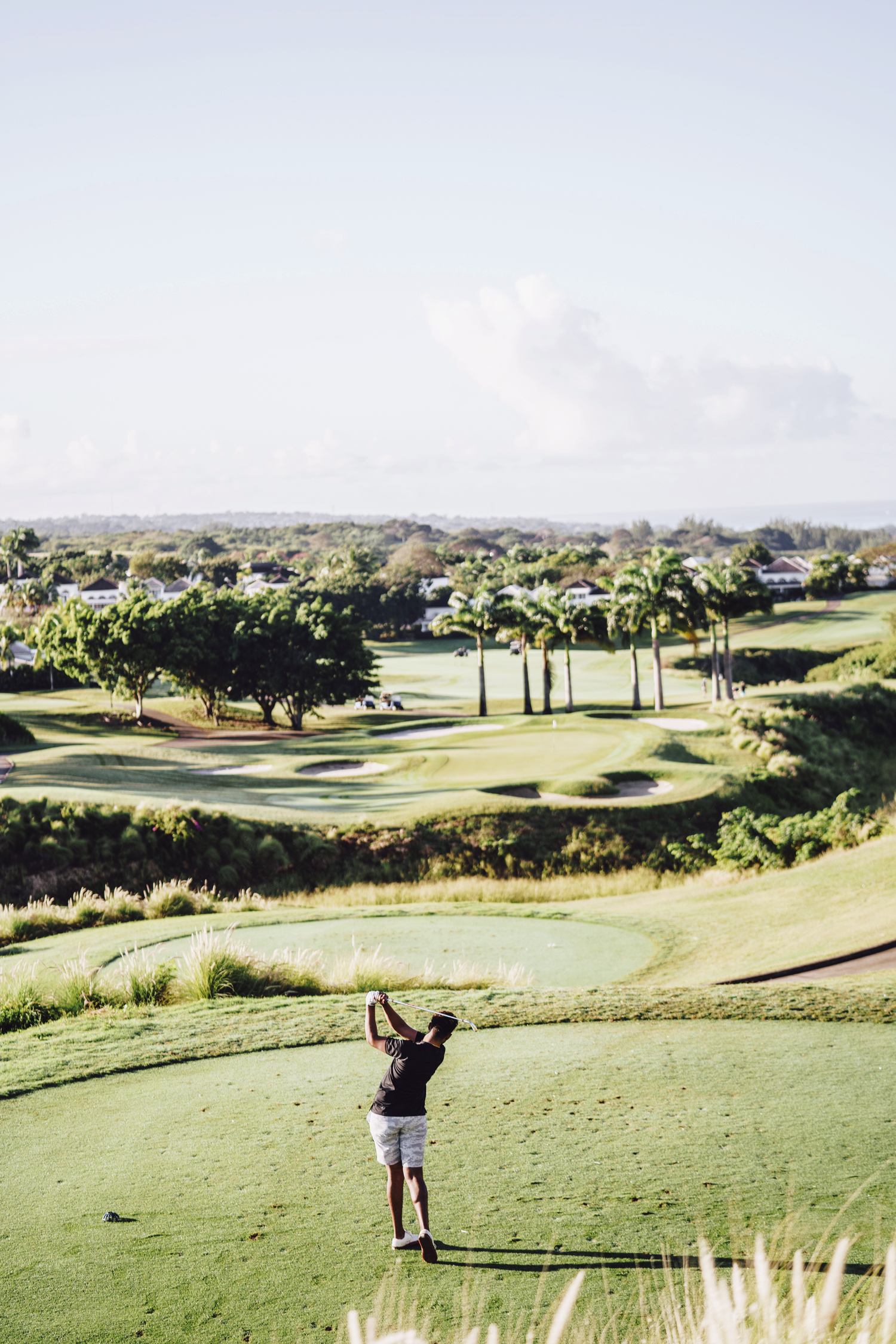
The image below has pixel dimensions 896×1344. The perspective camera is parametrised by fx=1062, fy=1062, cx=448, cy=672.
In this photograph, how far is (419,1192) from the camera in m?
6.43

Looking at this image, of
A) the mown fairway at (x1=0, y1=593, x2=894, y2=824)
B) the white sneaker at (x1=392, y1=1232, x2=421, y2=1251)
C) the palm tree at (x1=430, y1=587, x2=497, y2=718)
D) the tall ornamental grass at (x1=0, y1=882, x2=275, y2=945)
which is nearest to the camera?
the white sneaker at (x1=392, y1=1232, x2=421, y2=1251)

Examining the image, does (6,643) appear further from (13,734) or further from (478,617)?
(478,617)

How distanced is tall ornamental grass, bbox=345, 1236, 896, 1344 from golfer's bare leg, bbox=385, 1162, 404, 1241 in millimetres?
447

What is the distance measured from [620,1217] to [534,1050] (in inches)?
155

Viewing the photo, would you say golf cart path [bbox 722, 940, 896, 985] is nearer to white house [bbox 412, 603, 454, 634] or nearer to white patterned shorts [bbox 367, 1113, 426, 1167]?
white patterned shorts [bbox 367, 1113, 426, 1167]

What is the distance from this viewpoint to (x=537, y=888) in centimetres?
2561

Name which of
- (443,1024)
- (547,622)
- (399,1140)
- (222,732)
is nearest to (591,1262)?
(399,1140)

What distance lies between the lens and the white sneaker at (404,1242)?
6.28 m

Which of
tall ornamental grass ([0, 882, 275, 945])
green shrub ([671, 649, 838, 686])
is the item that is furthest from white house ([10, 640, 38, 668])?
tall ornamental grass ([0, 882, 275, 945])

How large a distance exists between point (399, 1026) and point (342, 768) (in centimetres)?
3895

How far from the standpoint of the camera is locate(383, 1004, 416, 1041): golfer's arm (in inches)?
267

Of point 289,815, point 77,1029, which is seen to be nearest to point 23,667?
point 289,815

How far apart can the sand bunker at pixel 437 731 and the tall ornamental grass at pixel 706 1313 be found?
1773 inches

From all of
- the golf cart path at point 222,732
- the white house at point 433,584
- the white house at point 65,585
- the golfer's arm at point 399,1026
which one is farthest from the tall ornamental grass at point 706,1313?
the white house at point 65,585
